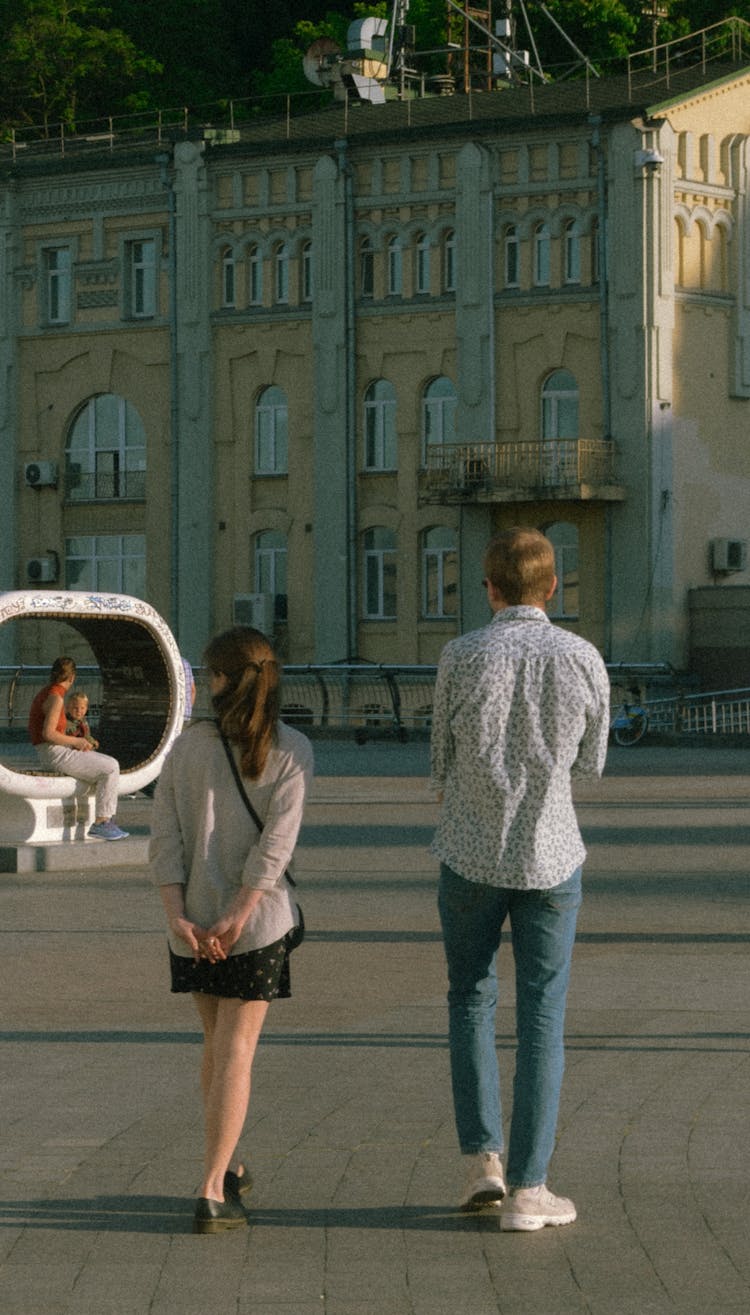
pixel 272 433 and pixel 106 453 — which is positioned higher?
pixel 272 433

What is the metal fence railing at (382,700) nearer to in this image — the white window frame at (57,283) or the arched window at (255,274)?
the arched window at (255,274)

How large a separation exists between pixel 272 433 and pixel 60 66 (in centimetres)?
1767

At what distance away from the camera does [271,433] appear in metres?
52.8

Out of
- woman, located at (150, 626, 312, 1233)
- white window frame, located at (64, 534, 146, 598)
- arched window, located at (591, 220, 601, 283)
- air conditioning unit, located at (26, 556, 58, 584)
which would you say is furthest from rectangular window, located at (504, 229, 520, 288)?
woman, located at (150, 626, 312, 1233)

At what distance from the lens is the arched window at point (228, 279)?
5291 cm

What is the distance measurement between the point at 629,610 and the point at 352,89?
1565 centimetres

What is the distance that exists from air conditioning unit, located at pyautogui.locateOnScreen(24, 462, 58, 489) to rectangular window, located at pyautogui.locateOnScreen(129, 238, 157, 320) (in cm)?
387

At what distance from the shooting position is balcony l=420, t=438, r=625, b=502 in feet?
157

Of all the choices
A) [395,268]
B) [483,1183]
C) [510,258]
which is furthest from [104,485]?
[483,1183]

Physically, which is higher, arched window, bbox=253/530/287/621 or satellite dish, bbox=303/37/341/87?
satellite dish, bbox=303/37/341/87

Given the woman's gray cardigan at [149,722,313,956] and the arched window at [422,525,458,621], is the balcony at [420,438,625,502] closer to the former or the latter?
the arched window at [422,525,458,621]

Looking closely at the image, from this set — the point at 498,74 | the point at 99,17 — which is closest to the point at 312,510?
the point at 498,74

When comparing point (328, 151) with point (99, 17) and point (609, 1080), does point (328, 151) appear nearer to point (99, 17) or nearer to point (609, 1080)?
point (99, 17)

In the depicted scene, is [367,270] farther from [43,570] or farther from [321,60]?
[43,570]
